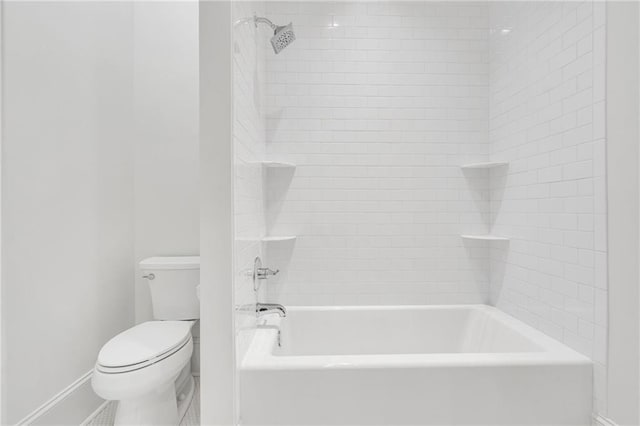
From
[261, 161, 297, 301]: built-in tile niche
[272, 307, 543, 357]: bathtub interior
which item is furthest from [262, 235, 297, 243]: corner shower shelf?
[272, 307, 543, 357]: bathtub interior

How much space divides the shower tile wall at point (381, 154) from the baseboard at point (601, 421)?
971 millimetres

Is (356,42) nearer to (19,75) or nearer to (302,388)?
(19,75)

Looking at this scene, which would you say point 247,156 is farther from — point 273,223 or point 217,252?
point 273,223

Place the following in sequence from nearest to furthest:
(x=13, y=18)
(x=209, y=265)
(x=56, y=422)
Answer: (x=209, y=265)
(x=13, y=18)
(x=56, y=422)

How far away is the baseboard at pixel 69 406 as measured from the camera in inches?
66.3

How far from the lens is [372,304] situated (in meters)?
2.39

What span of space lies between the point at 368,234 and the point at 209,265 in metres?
1.25

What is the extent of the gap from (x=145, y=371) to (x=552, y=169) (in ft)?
7.00

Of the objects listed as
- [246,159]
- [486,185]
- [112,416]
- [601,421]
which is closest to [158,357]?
[112,416]

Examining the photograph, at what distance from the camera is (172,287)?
2252mm

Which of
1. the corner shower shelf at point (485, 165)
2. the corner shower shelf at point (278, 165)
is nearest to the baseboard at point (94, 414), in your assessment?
the corner shower shelf at point (278, 165)

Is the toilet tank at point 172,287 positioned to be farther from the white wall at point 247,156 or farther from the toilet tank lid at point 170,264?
the white wall at point 247,156

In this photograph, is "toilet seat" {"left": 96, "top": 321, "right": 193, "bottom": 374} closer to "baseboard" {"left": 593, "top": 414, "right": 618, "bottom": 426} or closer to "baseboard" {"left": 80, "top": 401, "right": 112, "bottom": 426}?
"baseboard" {"left": 80, "top": 401, "right": 112, "bottom": 426}

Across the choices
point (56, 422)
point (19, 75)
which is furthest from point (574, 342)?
point (19, 75)
